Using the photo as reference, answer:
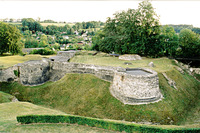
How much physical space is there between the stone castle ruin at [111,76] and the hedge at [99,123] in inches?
276

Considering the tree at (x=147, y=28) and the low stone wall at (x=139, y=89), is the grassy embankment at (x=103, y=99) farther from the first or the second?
the tree at (x=147, y=28)

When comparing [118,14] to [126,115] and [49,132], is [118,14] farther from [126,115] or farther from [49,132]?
[49,132]

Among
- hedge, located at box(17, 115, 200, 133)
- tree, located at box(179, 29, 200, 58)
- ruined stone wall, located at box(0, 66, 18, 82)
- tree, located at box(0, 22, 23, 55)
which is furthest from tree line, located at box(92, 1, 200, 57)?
tree, located at box(0, 22, 23, 55)

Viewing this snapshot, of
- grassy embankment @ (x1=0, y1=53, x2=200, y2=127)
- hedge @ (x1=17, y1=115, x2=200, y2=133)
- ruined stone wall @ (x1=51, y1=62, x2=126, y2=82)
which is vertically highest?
ruined stone wall @ (x1=51, y1=62, x2=126, y2=82)

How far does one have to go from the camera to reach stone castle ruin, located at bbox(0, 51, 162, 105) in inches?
690

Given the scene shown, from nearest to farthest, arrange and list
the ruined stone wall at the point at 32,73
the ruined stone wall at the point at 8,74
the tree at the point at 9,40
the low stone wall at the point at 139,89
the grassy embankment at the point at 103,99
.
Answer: the grassy embankment at the point at 103,99, the low stone wall at the point at 139,89, the ruined stone wall at the point at 32,73, the ruined stone wall at the point at 8,74, the tree at the point at 9,40

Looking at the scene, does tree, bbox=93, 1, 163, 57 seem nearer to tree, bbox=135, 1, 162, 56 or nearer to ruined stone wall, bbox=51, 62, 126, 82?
tree, bbox=135, 1, 162, 56

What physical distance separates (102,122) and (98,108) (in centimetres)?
718

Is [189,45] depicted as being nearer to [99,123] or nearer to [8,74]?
[99,123]

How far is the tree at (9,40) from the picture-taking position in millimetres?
40781

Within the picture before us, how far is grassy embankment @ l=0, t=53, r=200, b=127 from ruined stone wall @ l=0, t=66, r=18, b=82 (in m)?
1.01

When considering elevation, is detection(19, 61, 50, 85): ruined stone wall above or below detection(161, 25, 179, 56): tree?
below

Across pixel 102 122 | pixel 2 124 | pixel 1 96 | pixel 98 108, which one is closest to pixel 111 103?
pixel 98 108

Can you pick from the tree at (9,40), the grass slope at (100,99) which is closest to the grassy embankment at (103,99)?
the grass slope at (100,99)
